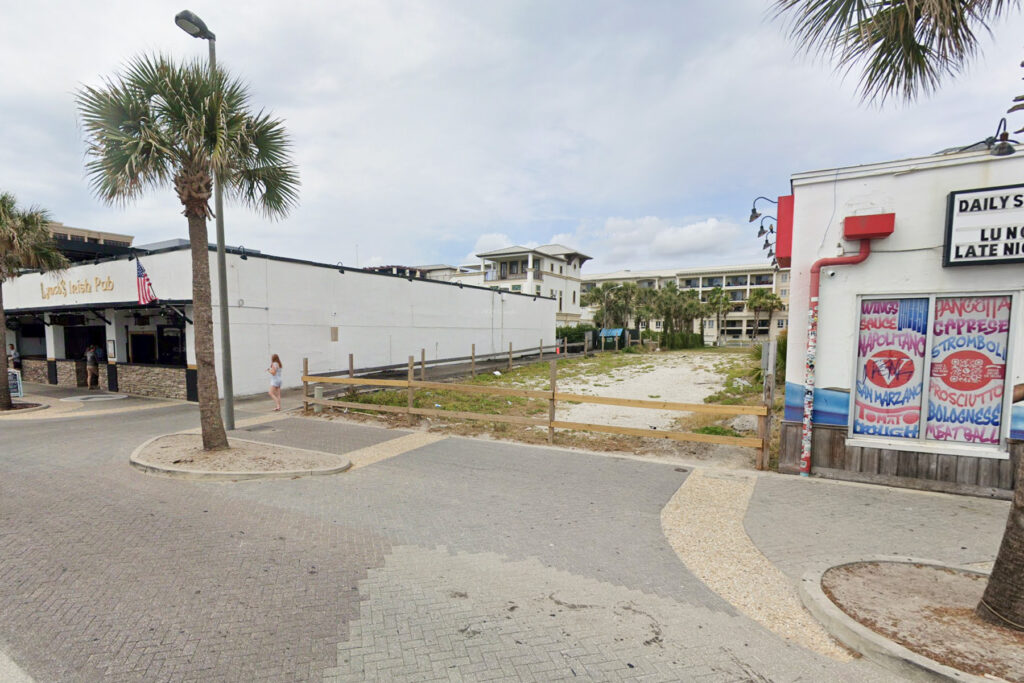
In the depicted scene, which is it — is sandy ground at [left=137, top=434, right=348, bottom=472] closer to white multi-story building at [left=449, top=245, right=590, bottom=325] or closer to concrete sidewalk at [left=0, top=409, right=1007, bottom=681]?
concrete sidewalk at [left=0, top=409, right=1007, bottom=681]

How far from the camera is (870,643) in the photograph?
3.11 metres

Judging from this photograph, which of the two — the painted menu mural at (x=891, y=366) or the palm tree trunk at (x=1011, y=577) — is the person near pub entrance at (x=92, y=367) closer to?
the painted menu mural at (x=891, y=366)

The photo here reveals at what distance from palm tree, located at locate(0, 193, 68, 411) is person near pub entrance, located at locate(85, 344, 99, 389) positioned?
400 centimetres

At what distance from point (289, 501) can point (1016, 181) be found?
390 inches

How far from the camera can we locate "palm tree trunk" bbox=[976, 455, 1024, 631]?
3.18 metres

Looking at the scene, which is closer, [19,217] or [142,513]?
[142,513]

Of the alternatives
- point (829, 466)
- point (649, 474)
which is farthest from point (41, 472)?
point (829, 466)

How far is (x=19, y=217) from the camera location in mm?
13219

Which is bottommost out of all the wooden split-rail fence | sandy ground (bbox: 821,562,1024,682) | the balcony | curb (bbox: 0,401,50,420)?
curb (bbox: 0,401,50,420)

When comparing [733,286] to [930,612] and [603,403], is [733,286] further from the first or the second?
[930,612]

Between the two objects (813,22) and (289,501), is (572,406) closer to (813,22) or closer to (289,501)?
(289,501)

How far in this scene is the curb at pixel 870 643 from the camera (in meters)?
2.83

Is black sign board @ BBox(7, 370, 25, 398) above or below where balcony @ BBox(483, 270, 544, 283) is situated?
below

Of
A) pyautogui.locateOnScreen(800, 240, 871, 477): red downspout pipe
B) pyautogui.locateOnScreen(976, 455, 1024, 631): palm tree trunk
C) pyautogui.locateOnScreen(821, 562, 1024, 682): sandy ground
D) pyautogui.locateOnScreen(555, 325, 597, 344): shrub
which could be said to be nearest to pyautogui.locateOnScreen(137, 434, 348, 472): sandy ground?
pyautogui.locateOnScreen(821, 562, 1024, 682): sandy ground
